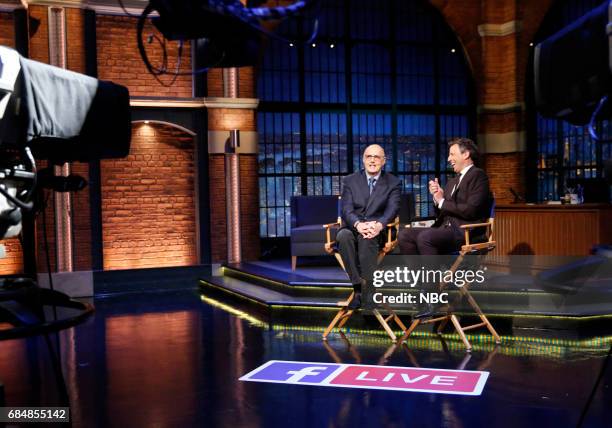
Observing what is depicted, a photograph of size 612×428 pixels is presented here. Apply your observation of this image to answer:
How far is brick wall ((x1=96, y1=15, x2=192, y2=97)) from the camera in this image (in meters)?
9.20

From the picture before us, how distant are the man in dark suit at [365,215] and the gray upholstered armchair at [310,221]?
2537mm

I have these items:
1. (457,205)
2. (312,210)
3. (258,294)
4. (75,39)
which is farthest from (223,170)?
(457,205)

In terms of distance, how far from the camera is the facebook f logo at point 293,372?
4.84 metres

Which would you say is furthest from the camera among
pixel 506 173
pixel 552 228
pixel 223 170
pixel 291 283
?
pixel 506 173

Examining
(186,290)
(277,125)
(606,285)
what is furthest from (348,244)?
(277,125)

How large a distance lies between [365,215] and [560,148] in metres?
6.38

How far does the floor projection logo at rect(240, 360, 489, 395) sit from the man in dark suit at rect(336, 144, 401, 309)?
0.94 meters

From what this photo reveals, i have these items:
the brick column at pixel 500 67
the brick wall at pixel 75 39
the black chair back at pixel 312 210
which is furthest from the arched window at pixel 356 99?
the brick wall at pixel 75 39

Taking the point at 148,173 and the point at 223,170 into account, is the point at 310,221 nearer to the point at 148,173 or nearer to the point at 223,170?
the point at 223,170

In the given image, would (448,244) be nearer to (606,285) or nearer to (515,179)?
(606,285)

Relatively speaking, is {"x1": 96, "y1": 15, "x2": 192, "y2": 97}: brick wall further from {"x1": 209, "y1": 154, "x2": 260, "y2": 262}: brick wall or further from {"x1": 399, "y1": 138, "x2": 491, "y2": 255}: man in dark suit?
{"x1": 399, "y1": 138, "x2": 491, "y2": 255}: man in dark suit

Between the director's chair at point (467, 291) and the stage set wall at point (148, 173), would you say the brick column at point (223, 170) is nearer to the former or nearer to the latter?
the stage set wall at point (148, 173)

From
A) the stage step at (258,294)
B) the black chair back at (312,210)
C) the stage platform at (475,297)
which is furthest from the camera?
the black chair back at (312,210)

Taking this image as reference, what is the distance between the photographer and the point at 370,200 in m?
6.09
